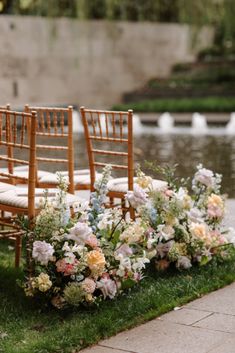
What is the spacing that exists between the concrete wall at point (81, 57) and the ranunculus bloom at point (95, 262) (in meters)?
18.0

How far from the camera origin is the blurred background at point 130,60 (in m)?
20.6

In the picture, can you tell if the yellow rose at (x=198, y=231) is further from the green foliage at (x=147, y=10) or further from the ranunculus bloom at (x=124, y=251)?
the green foliage at (x=147, y=10)

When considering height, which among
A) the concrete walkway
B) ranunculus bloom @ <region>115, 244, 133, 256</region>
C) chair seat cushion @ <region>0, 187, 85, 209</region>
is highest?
chair seat cushion @ <region>0, 187, 85, 209</region>

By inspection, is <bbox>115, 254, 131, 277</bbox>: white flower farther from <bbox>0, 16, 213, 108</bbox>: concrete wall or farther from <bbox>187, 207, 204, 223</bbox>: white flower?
<bbox>0, 16, 213, 108</bbox>: concrete wall

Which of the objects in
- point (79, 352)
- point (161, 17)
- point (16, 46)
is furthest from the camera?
point (161, 17)

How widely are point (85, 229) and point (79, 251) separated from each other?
120 mm

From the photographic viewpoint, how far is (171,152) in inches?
538

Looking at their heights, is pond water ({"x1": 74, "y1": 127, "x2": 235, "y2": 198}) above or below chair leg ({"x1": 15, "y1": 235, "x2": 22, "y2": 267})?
below

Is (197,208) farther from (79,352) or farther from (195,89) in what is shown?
(195,89)

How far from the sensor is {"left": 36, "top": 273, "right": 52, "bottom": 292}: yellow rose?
4.26m

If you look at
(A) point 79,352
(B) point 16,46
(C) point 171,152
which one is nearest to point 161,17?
(B) point 16,46

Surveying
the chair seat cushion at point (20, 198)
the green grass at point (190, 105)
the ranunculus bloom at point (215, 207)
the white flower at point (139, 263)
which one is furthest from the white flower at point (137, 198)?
the green grass at point (190, 105)

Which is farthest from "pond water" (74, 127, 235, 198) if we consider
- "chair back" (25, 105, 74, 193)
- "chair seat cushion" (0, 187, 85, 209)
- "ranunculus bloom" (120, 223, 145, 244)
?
"ranunculus bloom" (120, 223, 145, 244)

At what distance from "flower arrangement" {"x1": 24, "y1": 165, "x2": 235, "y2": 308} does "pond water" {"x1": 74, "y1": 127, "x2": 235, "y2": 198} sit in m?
3.47
